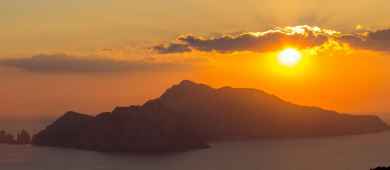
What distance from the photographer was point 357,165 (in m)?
194

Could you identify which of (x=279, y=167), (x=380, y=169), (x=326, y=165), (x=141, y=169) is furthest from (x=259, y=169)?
(x=380, y=169)

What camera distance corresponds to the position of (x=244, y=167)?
197875 mm

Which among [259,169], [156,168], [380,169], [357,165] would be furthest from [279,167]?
[380,169]

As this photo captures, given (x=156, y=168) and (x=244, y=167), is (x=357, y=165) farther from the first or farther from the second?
(x=156, y=168)

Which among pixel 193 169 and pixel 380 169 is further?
pixel 193 169

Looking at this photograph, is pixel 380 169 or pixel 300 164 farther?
pixel 300 164

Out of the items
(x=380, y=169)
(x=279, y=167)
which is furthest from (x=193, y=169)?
(x=380, y=169)

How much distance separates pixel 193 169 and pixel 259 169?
18175 mm

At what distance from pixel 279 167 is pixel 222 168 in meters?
15.7

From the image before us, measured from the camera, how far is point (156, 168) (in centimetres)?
19988

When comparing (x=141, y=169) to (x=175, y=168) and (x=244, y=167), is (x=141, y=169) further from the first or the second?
(x=244, y=167)

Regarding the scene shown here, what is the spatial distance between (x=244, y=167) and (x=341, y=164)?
27.0m

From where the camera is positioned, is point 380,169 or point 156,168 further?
point 156,168

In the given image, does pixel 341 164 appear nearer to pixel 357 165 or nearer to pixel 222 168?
pixel 357 165
